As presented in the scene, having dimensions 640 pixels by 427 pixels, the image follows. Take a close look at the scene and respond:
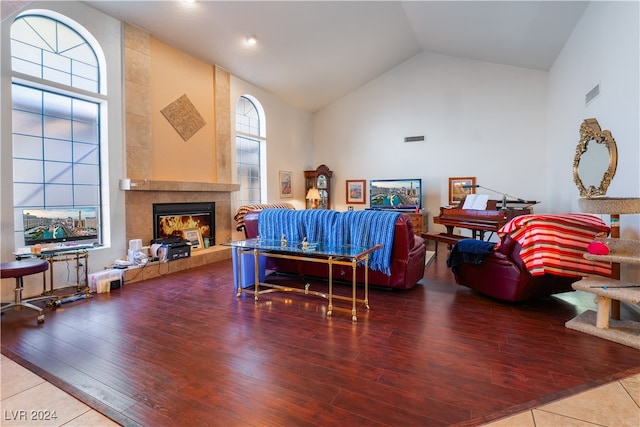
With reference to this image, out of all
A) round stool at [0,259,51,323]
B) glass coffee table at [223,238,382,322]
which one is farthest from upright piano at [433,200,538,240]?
round stool at [0,259,51,323]

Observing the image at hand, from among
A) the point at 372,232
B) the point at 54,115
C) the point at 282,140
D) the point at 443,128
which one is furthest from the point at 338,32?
the point at 54,115

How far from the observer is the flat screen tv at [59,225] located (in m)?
3.74

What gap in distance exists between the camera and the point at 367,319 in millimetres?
2924

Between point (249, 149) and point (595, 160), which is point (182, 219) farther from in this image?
point (595, 160)

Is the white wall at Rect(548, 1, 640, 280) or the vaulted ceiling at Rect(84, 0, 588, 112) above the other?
the vaulted ceiling at Rect(84, 0, 588, 112)

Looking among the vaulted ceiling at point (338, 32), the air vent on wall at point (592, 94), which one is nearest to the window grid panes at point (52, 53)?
the vaulted ceiling at point (338, 32)

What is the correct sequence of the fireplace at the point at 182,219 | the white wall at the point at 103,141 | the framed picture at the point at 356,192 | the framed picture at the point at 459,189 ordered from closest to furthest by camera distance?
the white wall at the point at 103,141
the fireplace at the point at 182,219
the framed picture at the point at 459,189
the framed picture at the point at 356,192

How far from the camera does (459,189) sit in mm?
7336

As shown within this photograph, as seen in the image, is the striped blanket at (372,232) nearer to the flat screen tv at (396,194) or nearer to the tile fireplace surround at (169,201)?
the tile fireplace surround at (169,201)

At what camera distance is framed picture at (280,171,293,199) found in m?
8.01

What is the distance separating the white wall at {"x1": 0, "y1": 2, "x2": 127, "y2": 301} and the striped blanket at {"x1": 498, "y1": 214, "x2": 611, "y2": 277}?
5062mm

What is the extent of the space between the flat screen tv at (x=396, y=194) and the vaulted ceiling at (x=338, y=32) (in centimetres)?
280

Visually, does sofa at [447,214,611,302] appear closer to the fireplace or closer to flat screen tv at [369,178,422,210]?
flat screen tv at [369,178,422,210]

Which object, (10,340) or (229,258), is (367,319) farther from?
(229,258)
